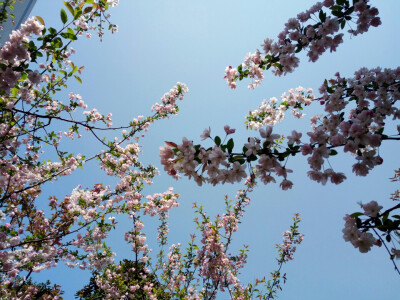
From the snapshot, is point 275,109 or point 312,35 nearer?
point 312,35

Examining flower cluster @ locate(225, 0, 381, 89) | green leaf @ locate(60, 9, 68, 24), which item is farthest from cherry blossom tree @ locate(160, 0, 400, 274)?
green leaf @ locate(60, 9, 68, 24)

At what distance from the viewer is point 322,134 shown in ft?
6.65

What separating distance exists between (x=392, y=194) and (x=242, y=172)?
15.4 feet

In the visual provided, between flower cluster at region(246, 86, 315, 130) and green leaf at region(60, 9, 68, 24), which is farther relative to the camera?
flower cluster at region(246, 86, 315, 130)

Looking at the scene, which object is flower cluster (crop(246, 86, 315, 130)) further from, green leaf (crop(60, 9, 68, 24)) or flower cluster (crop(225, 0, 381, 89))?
green leaf (crop(60, 9, 68, 24))

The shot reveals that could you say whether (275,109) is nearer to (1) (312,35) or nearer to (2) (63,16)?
(1) (312,35)

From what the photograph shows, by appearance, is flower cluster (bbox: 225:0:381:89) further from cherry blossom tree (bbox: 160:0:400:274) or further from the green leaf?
the green leaf

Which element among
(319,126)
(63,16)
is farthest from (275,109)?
(63,16)

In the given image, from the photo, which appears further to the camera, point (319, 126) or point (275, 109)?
point (275, 109)

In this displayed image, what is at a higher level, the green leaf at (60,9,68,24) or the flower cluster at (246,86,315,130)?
the flower cluster at (246,86,315,130)

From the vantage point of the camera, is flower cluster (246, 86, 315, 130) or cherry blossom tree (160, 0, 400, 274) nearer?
cherry blossom tree (160, 0, 400, 274)

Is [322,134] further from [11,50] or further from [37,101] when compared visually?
[37,101]

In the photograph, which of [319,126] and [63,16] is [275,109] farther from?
[63,16]

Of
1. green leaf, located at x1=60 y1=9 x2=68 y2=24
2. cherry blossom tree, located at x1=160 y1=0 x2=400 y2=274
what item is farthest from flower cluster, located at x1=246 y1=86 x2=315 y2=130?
green leaf, located at x1=60 y1=9 x2=68 y2=24
